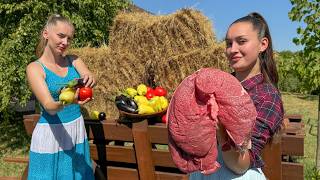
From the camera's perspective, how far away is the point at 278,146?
233cm

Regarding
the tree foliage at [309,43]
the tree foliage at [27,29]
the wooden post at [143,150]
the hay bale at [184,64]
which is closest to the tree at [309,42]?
the tree foliage at [309,43]

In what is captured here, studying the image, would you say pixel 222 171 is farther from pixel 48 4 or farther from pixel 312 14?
pixel 48 4

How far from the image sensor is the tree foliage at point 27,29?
7.42 m

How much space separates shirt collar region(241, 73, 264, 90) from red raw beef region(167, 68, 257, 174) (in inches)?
12.6

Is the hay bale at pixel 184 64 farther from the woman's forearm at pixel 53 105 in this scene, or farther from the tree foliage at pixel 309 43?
the woman's forearm at pixel 53 105

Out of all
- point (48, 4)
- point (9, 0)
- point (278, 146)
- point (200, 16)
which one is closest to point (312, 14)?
point (200, 16)

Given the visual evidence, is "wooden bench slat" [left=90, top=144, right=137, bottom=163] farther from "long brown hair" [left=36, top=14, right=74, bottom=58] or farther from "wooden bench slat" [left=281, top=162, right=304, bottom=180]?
"wooden bench slat" [left=281, top=162, right=304, bottom=180]

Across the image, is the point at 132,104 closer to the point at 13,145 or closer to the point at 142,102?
the point at 142,102

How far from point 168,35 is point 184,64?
23.8 inches

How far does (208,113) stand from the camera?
134 cm

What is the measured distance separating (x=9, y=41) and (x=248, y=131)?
7035mm

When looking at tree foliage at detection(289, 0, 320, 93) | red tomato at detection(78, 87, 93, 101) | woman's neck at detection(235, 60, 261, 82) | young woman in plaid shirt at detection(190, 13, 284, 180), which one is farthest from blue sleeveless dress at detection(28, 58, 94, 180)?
tree foliage at detection(289, 0, 320, 93)

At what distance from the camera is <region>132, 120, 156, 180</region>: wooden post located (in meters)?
2.86

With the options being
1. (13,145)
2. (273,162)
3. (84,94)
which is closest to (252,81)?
(273,162)
